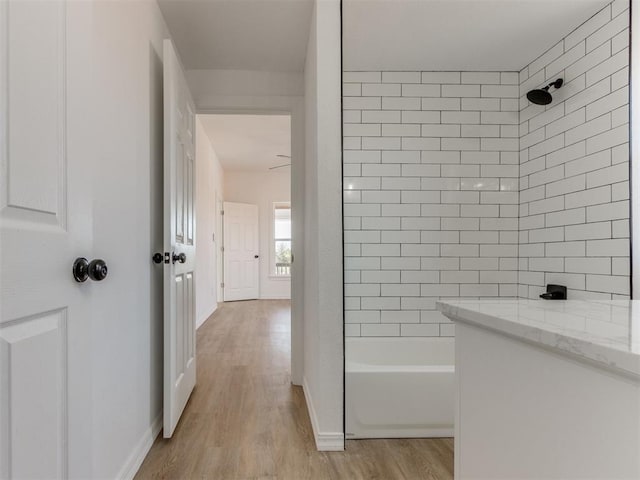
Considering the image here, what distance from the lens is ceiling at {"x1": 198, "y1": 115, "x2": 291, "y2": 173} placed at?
459 cm

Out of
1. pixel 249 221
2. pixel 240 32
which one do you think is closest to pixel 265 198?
pixel 249 221

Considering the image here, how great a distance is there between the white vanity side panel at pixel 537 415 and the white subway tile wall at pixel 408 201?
1.46m

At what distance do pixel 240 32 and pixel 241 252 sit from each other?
17.8ft

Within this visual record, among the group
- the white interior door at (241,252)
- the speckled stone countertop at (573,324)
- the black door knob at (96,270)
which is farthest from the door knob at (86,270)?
the white interior door at (241,252)

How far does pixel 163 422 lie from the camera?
2.02 metres

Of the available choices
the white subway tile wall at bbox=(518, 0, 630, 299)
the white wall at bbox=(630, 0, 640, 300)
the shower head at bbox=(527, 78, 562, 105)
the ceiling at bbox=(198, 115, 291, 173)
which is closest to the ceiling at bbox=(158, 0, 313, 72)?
the shower head at bbox=(527, 78, 562, 105)

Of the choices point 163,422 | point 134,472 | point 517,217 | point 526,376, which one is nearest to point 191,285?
point 163,422

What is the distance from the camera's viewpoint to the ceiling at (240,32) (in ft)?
6.87

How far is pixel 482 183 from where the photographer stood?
215 cm

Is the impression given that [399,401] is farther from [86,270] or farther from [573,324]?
[86,270]

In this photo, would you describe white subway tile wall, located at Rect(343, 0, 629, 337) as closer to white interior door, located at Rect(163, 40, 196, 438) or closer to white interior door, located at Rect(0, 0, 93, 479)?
white interior door, located at Rect(163, 40, 196, 438)

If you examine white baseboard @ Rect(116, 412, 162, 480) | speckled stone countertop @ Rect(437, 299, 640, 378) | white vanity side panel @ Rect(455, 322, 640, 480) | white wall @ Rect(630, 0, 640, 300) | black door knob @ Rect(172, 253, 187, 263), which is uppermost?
white wall @ Rect(630, 0, 640, 300)

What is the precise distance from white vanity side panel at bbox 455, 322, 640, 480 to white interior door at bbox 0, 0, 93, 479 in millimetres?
848

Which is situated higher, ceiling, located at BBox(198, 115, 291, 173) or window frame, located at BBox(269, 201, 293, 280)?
ceiling, located at BBox(198, 115, 291, 173)
